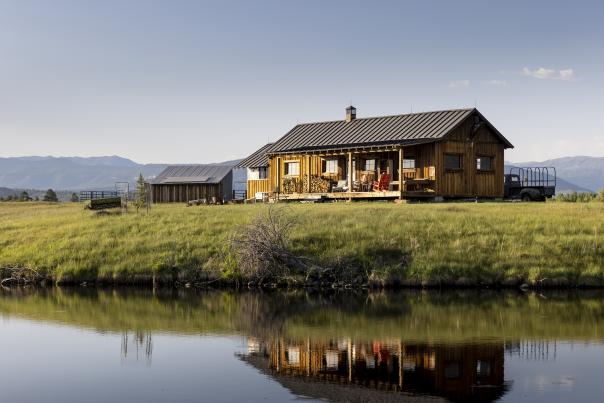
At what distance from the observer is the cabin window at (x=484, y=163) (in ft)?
167

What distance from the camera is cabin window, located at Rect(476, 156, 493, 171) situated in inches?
2008

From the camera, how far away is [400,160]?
4691cm

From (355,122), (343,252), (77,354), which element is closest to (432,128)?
(355,122)

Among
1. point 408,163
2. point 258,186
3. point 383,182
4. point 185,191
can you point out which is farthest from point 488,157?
point 185,191

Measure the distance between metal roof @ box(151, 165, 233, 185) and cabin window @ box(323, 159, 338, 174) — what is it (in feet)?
74.8

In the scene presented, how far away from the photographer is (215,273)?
32.4 meters

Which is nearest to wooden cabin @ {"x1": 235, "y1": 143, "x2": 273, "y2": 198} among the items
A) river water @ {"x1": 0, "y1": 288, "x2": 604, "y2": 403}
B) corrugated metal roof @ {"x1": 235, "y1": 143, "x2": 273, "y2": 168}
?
corrugated metal roof @ {"x1": 235, "y1": 143, "x2": 273, "y2": 168}

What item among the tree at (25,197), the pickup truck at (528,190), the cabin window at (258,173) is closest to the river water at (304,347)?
the pickup truck at (528,190)

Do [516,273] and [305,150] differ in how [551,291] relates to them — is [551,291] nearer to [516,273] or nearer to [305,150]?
[516,273]

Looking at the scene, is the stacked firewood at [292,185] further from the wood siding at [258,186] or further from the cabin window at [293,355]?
the cabin window at [293,355]

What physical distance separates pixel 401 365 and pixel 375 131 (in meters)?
36.1

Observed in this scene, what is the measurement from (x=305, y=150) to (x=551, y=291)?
87.0ft

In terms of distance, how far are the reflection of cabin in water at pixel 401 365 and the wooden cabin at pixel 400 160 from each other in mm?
27410

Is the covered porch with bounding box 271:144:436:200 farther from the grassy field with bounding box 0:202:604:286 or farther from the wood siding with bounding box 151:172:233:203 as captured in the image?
the wood siding with bounding box 151:172:233:203
